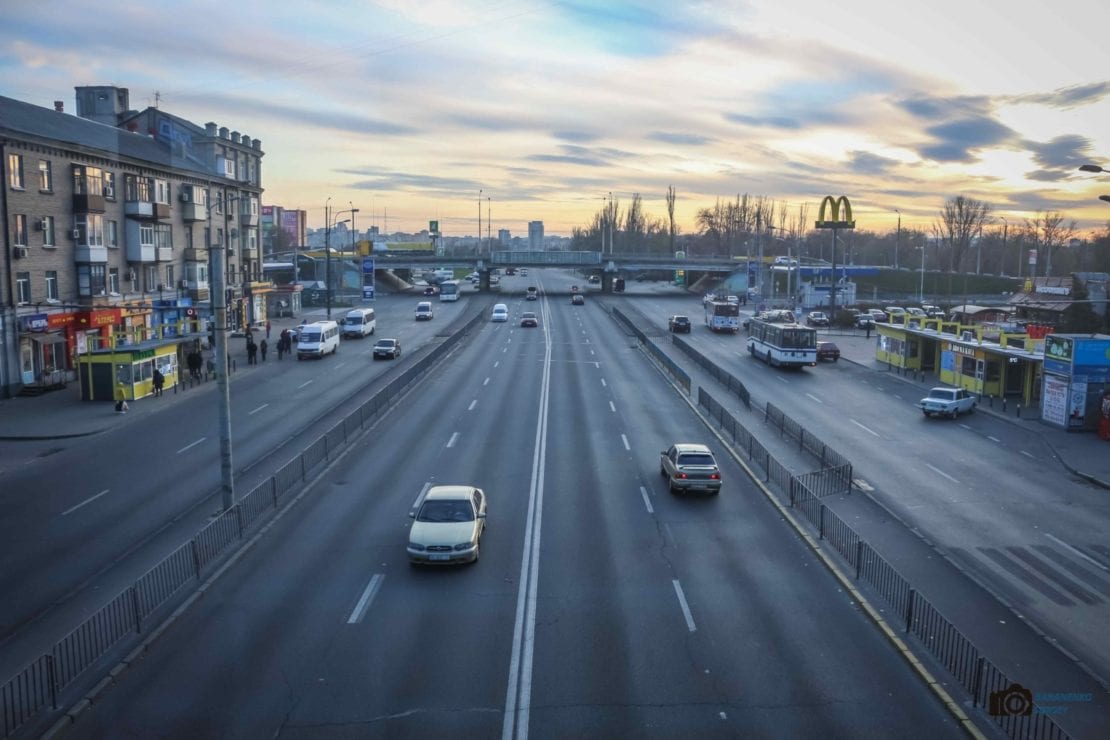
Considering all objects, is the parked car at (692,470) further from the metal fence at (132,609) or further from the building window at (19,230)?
the building window at (19,230)

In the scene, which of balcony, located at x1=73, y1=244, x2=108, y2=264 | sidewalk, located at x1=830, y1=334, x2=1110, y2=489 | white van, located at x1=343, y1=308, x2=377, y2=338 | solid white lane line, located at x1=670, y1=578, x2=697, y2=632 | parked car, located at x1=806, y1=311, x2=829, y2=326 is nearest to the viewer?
solid white lane line, located at x1=670, y1=578, x2=697, y2=632

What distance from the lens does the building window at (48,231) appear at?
4522 centimetres

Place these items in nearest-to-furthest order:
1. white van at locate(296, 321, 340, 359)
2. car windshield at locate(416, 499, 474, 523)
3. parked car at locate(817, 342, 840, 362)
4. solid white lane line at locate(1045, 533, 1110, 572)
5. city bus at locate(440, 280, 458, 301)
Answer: car windshield at locate(416, 499, 474, 523) < solid white lane line at locate(1045, 533, 1110, 572) < white van at locate(296, 321, 340, 359) < parked car at locate(817, 342, 840, 362) < city bus at locate(440, 280, 458, 301)

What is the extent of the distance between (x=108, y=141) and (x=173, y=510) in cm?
3918

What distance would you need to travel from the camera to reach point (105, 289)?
165 ft

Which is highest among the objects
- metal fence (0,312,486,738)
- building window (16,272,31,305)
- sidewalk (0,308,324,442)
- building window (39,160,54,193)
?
building window (39,160,54,193)

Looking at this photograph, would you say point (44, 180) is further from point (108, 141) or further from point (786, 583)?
point (786, 583)

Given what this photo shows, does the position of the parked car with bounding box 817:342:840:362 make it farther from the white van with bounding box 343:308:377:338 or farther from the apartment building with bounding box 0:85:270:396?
the apartment building with bounding box 0:85:270:396

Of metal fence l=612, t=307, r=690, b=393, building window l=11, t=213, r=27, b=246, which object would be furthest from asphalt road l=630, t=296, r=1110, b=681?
building window l=11, t=213, r=27, b=246

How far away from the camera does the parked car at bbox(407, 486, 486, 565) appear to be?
1850 centimetres

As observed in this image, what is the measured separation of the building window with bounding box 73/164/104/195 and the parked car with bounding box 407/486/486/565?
37695 millimetres

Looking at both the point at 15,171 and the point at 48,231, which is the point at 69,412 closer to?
the point at 48,231

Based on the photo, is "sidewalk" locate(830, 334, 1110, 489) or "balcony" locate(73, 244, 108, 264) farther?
"balcony" locate(73, 244, 108, 264)

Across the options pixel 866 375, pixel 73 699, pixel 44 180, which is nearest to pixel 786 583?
pixel 73 699
